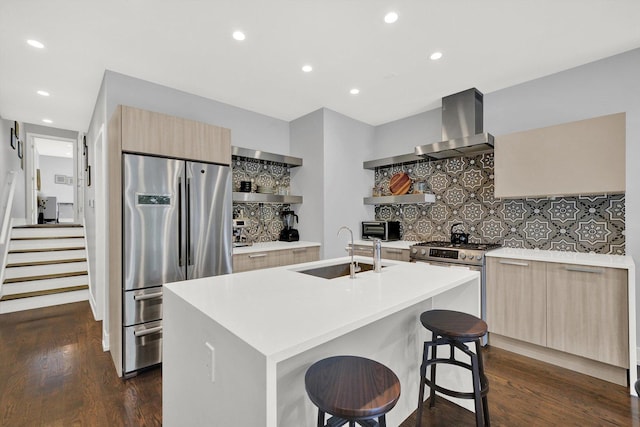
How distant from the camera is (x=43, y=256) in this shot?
447 centimetres

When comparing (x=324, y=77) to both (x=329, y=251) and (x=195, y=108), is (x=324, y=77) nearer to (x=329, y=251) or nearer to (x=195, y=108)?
(x=195, y=108)

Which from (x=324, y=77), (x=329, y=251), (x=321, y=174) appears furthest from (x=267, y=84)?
(x=329, y=251)

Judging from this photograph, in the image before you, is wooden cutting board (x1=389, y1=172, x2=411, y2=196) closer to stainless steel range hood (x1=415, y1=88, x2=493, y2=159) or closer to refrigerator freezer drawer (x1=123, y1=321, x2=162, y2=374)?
stainless steel range hood (x1=415, y1=88, x2=493, y2=159)

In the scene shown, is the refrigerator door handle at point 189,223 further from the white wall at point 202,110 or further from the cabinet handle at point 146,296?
the white wall at point 202,110

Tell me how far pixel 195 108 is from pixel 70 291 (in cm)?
336

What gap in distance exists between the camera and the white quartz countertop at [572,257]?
87.4 inches

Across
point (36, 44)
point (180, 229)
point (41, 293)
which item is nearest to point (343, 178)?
point (180, 229)

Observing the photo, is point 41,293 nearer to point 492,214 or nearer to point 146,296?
point 146,296

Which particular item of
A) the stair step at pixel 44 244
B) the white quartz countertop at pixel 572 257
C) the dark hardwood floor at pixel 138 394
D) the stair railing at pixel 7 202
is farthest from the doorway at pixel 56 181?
the white quartz countertop at pixel 572 257

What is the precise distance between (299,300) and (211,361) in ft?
1.37

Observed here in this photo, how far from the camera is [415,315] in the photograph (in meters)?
1.90

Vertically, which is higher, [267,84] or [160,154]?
[267,84]

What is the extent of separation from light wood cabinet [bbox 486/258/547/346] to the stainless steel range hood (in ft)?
4.20

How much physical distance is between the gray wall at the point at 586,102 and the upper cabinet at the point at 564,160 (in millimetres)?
232
